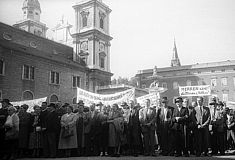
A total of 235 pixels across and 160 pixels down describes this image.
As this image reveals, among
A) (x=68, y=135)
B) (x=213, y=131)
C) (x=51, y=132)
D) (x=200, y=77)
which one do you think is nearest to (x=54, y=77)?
(x=51, y=132)

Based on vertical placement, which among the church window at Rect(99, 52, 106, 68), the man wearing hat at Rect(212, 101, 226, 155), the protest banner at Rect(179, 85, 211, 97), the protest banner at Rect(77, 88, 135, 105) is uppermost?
the church window at Rect(99, 52, 106, 68)

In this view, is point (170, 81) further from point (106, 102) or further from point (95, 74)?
point (106, 102)

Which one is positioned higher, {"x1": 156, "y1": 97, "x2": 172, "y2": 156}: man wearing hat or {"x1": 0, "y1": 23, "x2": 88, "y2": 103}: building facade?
{"x1": 0, "y1": 23, "x2": 88, "y2": 103}: building facade

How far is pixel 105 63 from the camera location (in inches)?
1748

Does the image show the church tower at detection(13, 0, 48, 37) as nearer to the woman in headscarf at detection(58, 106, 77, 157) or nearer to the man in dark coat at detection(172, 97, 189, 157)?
the woman in headscarf at detection(58, 106, 77, 157)

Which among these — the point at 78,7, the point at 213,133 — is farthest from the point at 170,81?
the point at 213,133

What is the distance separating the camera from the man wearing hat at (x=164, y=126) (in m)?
8.62

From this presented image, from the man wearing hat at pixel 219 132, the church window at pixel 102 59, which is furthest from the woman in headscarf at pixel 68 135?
the church window at pixel 102 59

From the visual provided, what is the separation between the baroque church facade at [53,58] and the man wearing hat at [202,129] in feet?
68.8

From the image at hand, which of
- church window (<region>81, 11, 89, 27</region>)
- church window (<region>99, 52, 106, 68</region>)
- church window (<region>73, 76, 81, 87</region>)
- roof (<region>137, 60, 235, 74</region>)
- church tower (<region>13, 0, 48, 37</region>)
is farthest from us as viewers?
church tower (<region>13, 0, 48, 37</region>)

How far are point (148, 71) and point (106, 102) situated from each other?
4399 centimetres

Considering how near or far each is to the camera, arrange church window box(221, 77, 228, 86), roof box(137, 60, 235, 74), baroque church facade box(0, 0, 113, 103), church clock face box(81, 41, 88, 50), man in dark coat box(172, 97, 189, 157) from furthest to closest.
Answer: roof box(137, 60, 235, 74)
church window box(221, 77, 228, 86)
church clock face box(81, 41, 88, 50)
baroque church facade box(0, 0, 113, 103)
man in dark coat box(172, 97, 189, 157)

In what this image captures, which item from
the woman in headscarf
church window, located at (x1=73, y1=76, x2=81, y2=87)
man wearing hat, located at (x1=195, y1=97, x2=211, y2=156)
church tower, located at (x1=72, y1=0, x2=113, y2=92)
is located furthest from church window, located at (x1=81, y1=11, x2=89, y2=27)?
man wearing hat, located at (x1=195, y1=97, x2=211, y2=156)

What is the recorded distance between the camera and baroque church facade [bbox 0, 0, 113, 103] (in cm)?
2651
